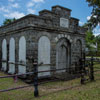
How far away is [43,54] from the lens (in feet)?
27.7

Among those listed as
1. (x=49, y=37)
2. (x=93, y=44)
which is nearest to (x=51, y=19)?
(x=49, y=37)

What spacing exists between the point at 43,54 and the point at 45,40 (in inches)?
39.4

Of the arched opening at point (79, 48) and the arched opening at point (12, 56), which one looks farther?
the arched opening at point (79, 48)

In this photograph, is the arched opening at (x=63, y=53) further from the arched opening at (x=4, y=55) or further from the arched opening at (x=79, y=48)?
the arched opening at (x=4, y=55)

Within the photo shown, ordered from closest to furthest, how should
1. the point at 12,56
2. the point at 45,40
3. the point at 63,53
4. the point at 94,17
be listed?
the point at 45,40
the point at 63,53
the point at 12,56
the point at 94,17

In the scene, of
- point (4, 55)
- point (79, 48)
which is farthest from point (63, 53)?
point (4, 55)

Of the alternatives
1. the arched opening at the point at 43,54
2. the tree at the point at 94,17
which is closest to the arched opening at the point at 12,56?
the arched opening at the point at 43,54

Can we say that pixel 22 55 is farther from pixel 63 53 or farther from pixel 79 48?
pixel 79 48

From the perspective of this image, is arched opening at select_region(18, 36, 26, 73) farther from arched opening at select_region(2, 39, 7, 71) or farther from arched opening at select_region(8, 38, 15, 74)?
arched opening at select_region(2, 39, 7, 71)

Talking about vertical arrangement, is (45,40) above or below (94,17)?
below

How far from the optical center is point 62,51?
33.0ft

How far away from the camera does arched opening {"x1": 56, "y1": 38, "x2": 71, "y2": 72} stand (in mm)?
9695

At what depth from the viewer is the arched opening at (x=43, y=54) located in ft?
27.1

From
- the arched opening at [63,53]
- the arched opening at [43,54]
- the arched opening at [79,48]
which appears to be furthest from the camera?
the arched opening at [79,48]
